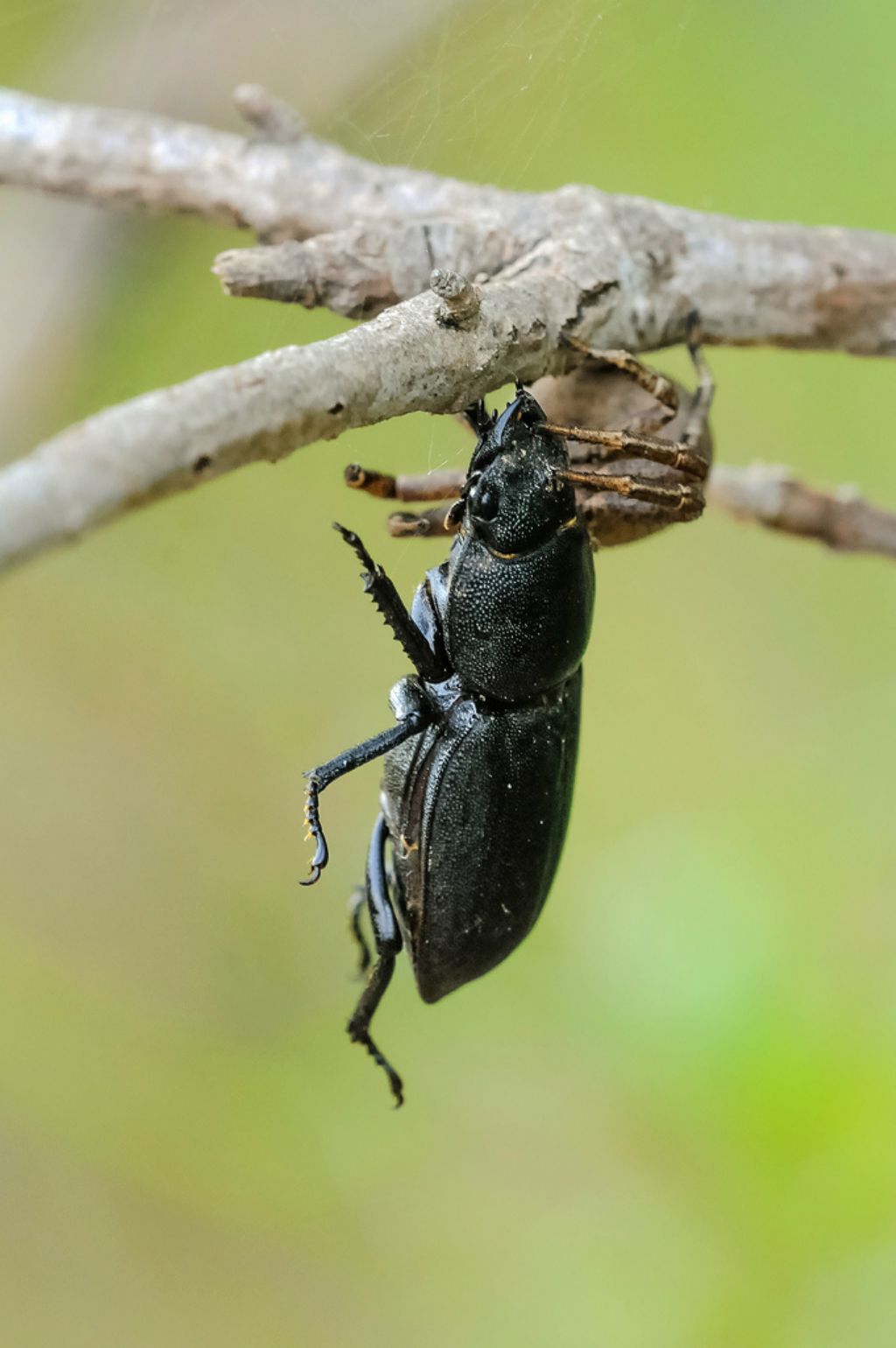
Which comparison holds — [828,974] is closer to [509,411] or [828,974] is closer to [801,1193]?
[801,1193]

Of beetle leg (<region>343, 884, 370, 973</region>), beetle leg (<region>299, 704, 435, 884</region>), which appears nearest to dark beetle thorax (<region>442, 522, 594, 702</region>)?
beetle leg (<region>299, 704, 435, 884</region>)

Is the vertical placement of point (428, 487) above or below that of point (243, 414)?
above

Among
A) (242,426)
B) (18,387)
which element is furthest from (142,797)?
(242,426)

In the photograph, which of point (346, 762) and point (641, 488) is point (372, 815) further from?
point (641, 488)

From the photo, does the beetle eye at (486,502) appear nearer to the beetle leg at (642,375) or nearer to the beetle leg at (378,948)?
the beetle leg at (642,375)

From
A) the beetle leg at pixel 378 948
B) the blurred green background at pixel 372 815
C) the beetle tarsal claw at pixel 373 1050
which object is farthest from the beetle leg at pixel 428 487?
the beetle tarsal claw at pixel 373 1050

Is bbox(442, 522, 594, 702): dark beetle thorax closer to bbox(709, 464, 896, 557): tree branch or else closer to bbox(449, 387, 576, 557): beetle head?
bbox(449, 387, 576, 557): beetle head

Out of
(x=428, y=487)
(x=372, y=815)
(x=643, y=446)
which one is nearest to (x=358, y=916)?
(x=428, y=487)

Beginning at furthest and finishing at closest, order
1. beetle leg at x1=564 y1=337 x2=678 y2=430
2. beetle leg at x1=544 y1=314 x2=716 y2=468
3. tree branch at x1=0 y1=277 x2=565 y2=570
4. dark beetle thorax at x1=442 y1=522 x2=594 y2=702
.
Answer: dark beetle thorax at x1=442 y1=522 x2=594 y2=702 → beetle leg at x1=544 y1=314 x2=716 y2=468 → beetle leg at x1=564 y1=337 x2=678 y2=430 → tree branch at x1=0 y1=277 x2=565 y2=570
